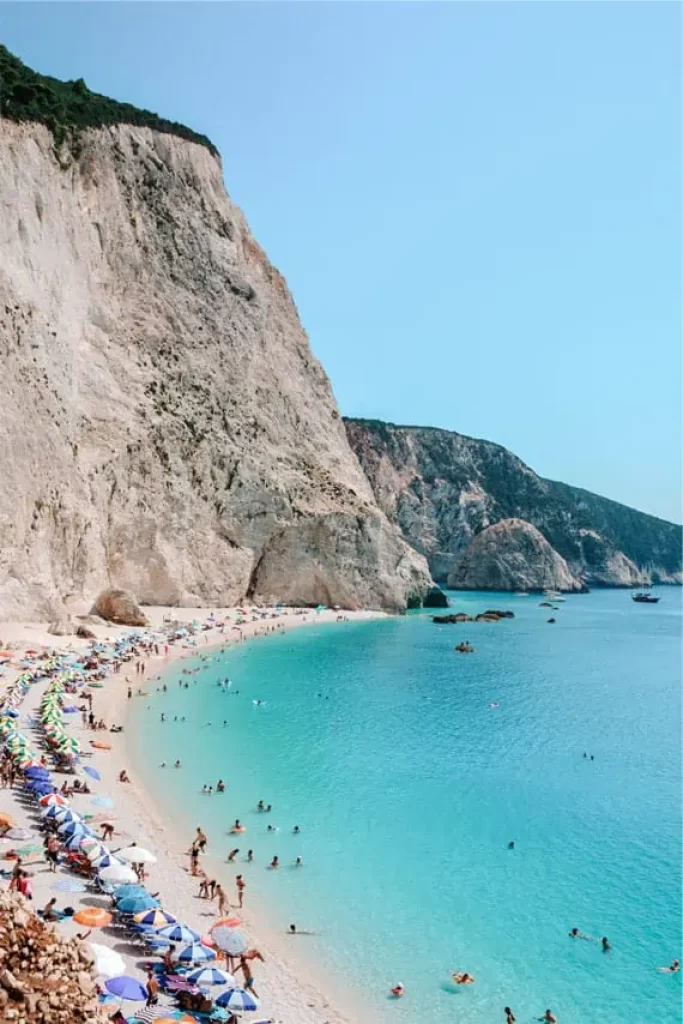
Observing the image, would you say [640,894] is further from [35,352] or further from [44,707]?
[35,352]

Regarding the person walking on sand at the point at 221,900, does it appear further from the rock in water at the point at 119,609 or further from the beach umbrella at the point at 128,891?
the rock in water at the point at 119,609

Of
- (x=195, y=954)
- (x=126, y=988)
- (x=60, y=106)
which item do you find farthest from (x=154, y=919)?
(x=60, y=106)

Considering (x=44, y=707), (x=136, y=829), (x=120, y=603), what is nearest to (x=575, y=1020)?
(x=136, y=829)

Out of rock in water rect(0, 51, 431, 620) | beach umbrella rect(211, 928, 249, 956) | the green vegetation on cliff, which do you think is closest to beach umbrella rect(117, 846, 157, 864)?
beach umbrella rect(211, 928, 249, 956)

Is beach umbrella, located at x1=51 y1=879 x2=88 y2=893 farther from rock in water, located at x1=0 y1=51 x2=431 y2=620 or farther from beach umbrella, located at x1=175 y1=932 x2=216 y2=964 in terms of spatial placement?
rock in water, located at x1=0 y1=51 x2=431 y2=620

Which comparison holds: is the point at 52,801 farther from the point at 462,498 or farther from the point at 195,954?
the point at 462,498

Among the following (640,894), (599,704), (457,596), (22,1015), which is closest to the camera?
(22,1015)
